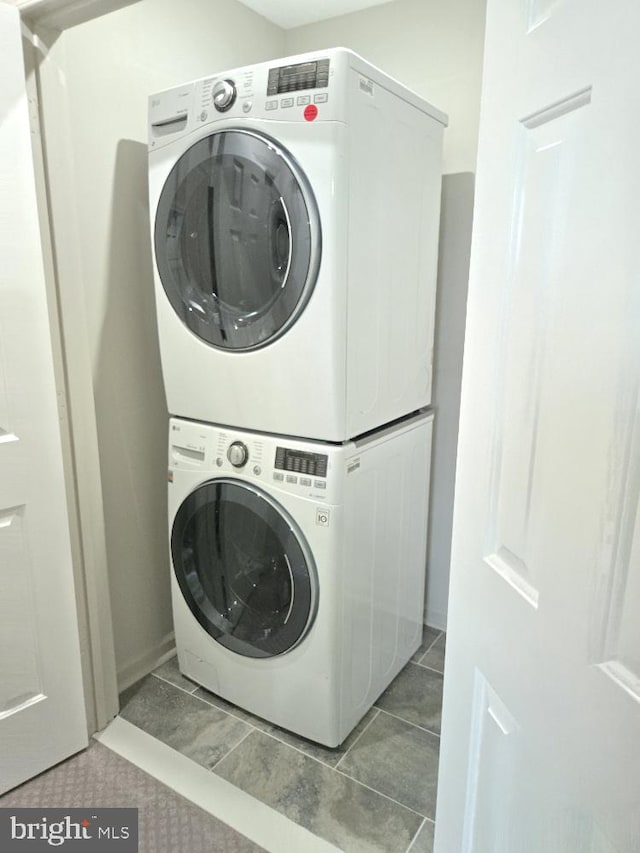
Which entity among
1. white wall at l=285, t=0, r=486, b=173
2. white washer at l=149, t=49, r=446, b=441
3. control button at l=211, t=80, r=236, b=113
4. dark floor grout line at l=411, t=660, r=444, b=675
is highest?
white wall at l=285, t=0, r=486, b=173

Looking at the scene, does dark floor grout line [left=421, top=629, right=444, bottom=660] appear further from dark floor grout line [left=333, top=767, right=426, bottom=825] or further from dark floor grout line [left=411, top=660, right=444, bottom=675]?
dark floor grout line [left=333, top=767, right=426, bottom=825]

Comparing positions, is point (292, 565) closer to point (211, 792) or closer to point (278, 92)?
point (211, 792)

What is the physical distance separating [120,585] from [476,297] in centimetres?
159

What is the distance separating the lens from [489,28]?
2.55 feet

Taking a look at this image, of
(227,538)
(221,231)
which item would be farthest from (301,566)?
(221,231)

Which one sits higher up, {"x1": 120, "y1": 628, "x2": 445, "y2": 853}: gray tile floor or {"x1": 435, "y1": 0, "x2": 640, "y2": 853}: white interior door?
{"x1": 435, "y1": 0, "x2": 640, "y2": 853}: white interior door

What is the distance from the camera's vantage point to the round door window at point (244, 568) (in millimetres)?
1589

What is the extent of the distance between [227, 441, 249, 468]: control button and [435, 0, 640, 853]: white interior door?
0.81 meters

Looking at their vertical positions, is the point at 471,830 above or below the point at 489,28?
below

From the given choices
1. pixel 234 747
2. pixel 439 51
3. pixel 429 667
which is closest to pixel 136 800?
pixel 234 747

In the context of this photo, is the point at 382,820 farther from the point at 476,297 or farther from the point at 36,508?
the point at 476,297

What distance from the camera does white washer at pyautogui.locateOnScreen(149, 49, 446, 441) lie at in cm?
136

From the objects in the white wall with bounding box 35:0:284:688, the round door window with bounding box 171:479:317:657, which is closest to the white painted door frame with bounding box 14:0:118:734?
the white wall with bounding box 35:0:284:688
